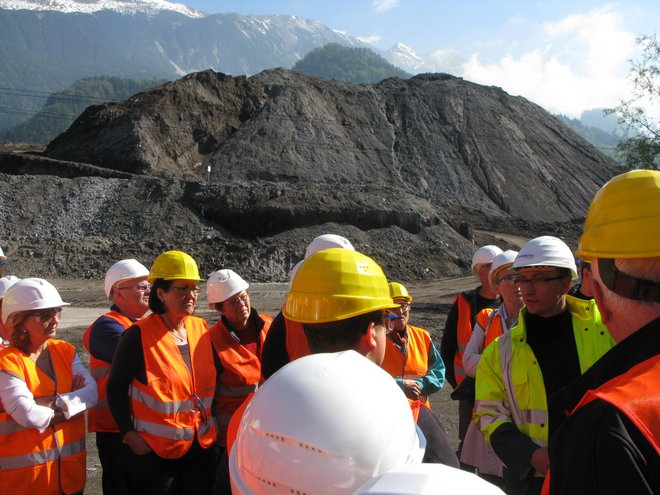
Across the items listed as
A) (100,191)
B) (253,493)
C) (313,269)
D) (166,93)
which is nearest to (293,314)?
(313,269)

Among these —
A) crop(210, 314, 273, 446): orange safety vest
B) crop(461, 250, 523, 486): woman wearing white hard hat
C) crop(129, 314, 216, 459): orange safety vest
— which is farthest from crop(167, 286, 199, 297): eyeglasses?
crop(461, 250, 523, 486): woman wearing white hard hat

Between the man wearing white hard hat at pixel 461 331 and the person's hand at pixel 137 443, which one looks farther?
the man wearing white hard hat at pixel 461 331

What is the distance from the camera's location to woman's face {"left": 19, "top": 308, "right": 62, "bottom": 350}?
352cm

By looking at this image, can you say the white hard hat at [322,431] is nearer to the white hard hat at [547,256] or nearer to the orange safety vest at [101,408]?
the white hard hat at [547,256]

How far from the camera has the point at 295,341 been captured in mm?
3295

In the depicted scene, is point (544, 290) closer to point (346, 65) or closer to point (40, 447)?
point (40, 447)

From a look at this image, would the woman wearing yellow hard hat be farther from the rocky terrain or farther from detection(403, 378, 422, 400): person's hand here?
the rocky terrain

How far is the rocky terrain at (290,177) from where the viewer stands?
2447 cm

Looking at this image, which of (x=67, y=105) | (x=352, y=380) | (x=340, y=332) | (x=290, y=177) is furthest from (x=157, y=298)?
(x=67, y=105)

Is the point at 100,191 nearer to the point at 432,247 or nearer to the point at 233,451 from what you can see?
the point at 432,247

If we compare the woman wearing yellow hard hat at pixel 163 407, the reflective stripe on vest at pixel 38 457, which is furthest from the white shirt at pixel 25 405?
the woman wearing yellow hard hat at pixel 163 407

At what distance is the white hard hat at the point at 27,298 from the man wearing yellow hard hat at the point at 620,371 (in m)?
2.83

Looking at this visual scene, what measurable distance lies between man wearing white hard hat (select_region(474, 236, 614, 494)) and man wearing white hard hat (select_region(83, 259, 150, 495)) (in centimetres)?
220

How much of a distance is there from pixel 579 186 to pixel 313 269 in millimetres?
47125
